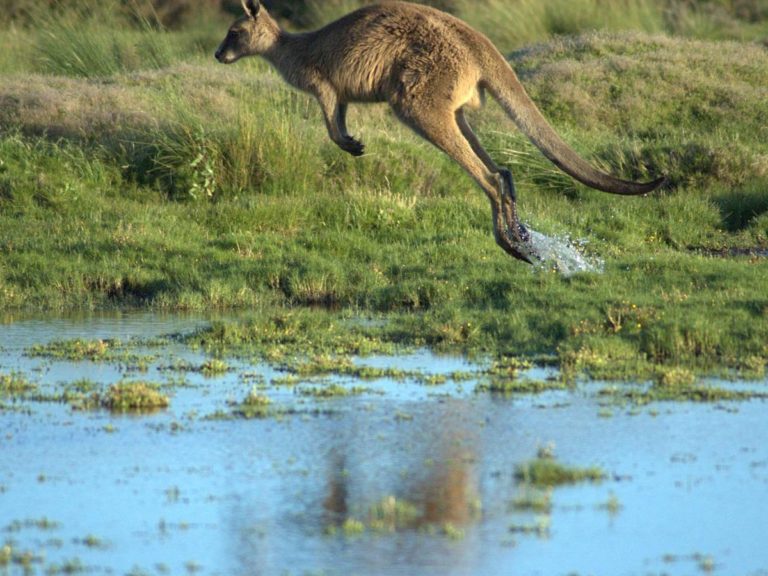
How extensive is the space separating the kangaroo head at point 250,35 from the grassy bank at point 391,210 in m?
1.89

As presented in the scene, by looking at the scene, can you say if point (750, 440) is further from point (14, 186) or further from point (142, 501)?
point (14, 186)

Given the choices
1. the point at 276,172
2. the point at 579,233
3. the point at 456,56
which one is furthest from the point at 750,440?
the point at 276,172

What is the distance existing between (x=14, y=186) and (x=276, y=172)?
2837mm

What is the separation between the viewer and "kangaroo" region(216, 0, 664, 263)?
11.3m

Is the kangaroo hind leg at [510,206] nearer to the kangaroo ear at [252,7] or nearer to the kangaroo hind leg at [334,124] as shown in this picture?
the kangaroo hind leg at [334,124]

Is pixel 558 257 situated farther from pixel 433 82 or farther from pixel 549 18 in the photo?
pixel 549 18

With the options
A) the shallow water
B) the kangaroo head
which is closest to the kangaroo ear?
the kangaroo head

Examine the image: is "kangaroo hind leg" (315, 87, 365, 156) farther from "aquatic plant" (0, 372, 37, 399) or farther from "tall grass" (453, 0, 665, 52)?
"tall grass" (453, 0, 665, 52)

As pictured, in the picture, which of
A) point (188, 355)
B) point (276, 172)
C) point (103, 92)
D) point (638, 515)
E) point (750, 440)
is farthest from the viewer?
point (103, 92)

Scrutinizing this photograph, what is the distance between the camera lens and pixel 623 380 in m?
9.12

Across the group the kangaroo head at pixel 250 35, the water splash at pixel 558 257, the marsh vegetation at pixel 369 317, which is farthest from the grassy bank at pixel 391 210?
the kangaroo head at pixel 250 35

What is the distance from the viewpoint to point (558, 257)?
41.2 ft

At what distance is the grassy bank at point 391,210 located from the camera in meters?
10.6

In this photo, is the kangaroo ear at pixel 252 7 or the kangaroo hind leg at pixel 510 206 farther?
the kangaroo ear at pixel 252 7
